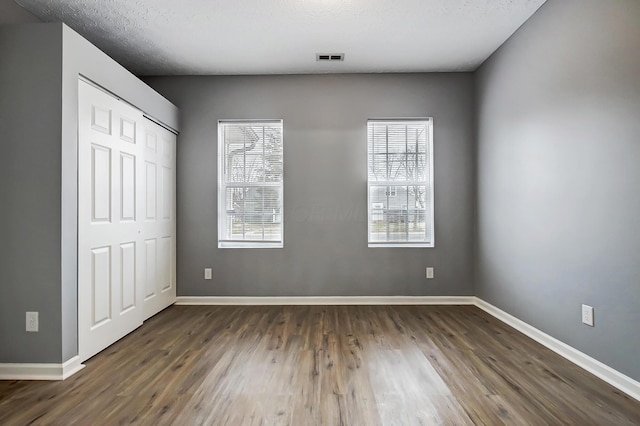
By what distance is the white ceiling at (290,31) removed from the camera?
2680 mm

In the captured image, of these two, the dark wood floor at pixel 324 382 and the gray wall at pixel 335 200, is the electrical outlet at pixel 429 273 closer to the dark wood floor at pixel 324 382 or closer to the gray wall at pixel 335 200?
the gray wall at pixel 335 200

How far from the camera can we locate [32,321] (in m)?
2.18

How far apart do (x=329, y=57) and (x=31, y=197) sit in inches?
111

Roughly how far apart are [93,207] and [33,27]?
122cm

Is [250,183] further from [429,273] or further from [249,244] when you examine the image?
[429,273]

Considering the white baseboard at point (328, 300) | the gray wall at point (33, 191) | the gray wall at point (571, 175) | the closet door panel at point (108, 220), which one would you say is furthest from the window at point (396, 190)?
the gray wall at point (33, 191)

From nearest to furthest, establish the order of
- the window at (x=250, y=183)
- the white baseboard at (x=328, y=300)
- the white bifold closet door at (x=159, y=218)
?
the white bifold closet door at (x=159, y=218) → the white baseboard at (x=328, y=300) → the window at (x=250, y=183)

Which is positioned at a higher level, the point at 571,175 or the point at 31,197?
the point at 571,175

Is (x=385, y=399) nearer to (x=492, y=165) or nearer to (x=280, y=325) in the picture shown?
(x=280, y=325)

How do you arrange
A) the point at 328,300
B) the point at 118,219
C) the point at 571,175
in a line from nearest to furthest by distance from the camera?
the point at 571,175, the point at 118,219, the point at 328,300

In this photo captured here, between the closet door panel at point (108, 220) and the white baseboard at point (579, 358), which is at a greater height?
the closet door panel at point (108, 220)

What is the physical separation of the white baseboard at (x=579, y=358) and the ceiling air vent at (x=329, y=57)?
3045mm

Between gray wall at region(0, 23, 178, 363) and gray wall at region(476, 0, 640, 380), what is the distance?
11.4 feet

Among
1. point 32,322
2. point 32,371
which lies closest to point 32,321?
point 32,322
